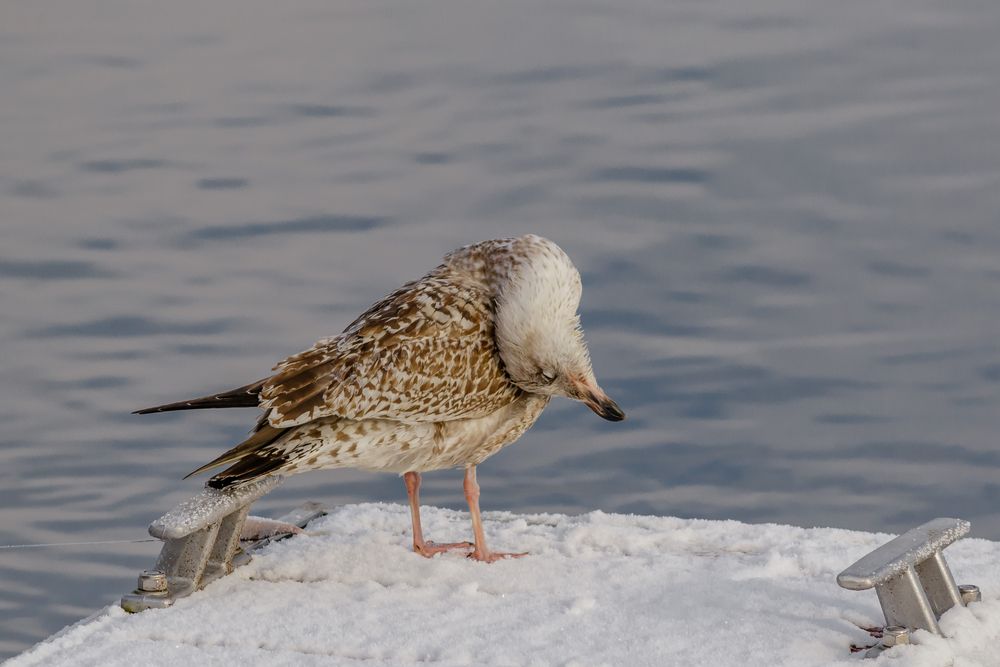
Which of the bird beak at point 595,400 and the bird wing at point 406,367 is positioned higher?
the bird wing at point 406,367

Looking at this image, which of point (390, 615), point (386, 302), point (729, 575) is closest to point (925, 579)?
point (729, 575)

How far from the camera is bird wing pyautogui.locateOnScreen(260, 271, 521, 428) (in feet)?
18.2

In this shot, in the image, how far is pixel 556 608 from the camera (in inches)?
210

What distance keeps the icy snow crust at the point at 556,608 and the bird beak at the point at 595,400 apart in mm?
555

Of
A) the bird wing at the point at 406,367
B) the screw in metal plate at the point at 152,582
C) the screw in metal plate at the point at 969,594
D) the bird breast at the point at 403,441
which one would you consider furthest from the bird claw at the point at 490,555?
the screw in metal plate at the point at 969,594

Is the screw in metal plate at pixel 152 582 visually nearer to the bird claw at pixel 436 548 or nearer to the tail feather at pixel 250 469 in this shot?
the tail feather at pixel 250 469

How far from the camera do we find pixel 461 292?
592 cm

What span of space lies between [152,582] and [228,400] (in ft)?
2.33

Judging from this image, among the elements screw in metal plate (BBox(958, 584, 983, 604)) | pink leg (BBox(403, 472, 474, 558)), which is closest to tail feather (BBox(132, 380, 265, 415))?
pink leg (BBox(403, 472, 474, 558))

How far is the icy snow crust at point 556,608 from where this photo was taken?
4.98 meters

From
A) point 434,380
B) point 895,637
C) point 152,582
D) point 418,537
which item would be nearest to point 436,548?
point 418,537

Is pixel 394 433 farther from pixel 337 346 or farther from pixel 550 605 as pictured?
pixel 550 605

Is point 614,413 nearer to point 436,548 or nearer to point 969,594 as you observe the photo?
point 436,548

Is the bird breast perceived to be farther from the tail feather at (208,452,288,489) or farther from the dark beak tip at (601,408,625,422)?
the dark beak tip at (601,408,625,422)
